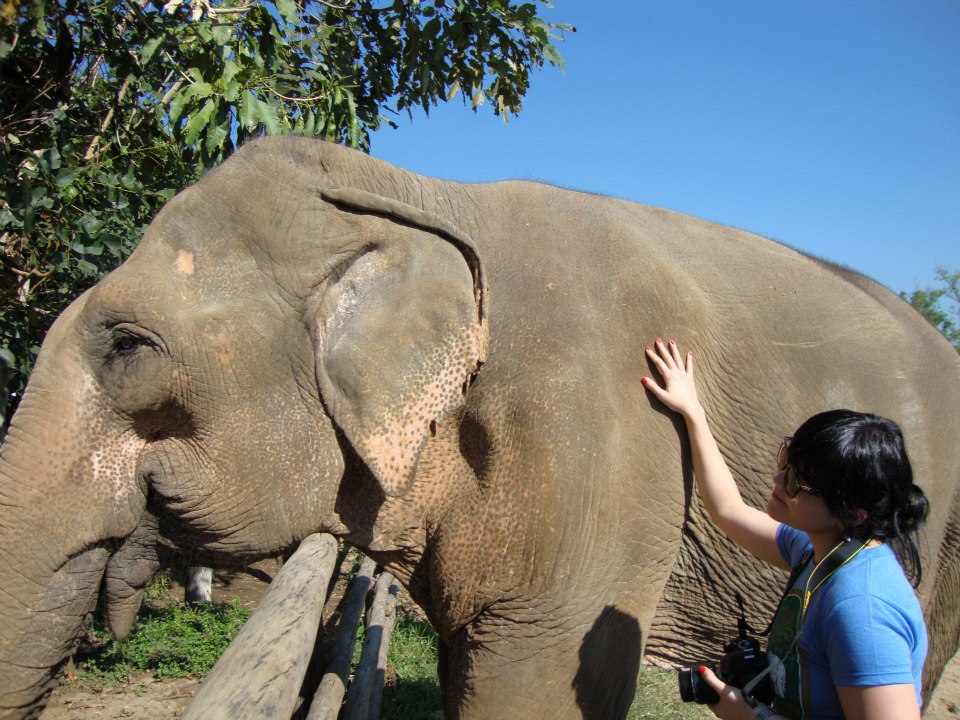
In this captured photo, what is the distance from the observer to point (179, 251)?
1982 mm

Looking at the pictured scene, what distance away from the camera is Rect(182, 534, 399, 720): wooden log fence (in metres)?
1.79

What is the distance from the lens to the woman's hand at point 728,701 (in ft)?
5.34

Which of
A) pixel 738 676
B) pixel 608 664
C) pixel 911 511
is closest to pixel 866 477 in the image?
pixel 911 511

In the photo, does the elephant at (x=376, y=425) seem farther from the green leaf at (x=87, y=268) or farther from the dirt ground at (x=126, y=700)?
the dirt ground at (x=126, y=700)

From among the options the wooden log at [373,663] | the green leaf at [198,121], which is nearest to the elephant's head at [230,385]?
the green leaf at [198,121]

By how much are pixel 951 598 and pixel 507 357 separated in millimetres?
1843

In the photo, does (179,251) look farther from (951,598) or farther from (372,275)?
(951,598)

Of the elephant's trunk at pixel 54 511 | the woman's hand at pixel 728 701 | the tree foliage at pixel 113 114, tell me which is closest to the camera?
the woman's hand at pixel 728 701

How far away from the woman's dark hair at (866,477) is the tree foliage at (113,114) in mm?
2129

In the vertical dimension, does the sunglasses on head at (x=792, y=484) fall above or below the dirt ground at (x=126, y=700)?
above

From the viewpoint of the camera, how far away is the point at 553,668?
2041 millimetres

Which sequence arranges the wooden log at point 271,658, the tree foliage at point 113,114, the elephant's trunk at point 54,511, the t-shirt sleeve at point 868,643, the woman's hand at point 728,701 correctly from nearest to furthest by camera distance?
1. the t-shirt sleeve at point 868,643
2. the woman's hand at point 728,701
3. the wooden log at point 271,658
4. the elephant's trunk at point 54,511
5. the tree foliage at point 113,114

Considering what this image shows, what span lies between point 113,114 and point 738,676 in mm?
3433

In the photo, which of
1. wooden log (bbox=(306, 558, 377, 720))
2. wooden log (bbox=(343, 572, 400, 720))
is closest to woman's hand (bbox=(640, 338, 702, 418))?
wooden log (bbox=(306, 558, 377, 720))
